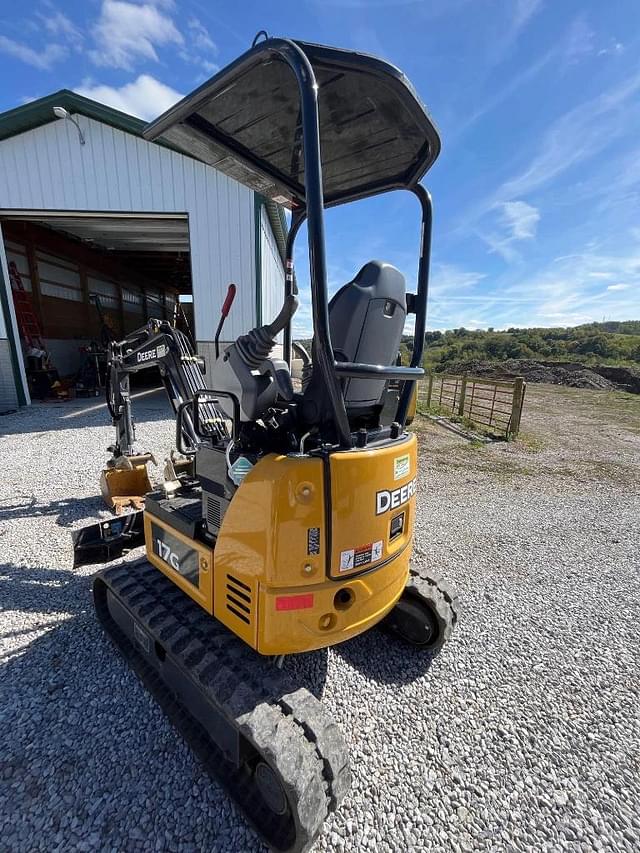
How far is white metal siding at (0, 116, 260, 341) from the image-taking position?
10.2 metres

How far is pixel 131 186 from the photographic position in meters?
10.3

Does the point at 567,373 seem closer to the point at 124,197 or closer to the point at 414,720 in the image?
the point at 124,197

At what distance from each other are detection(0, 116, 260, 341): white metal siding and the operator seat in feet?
31.2

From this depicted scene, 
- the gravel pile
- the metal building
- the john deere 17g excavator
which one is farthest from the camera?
the gravel pile

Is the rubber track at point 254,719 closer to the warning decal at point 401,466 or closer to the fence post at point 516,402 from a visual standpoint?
the warning decal at point 401,466

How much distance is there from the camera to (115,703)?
2.47 metres

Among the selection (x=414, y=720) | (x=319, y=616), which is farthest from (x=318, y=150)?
(x=414, y=720)

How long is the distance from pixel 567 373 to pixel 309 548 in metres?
34.0

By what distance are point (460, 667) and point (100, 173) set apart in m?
12.9

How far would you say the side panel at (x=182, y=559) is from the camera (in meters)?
2.30

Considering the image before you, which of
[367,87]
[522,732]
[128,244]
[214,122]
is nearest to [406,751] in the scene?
[522,732]

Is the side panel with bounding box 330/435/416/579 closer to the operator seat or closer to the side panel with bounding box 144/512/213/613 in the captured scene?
the operator seat

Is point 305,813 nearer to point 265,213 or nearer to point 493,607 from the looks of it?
point 493,607

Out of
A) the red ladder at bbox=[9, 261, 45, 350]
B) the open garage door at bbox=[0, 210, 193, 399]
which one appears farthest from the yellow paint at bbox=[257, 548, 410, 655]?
the red ladder at bbox=[9, 261, 45, 350]
